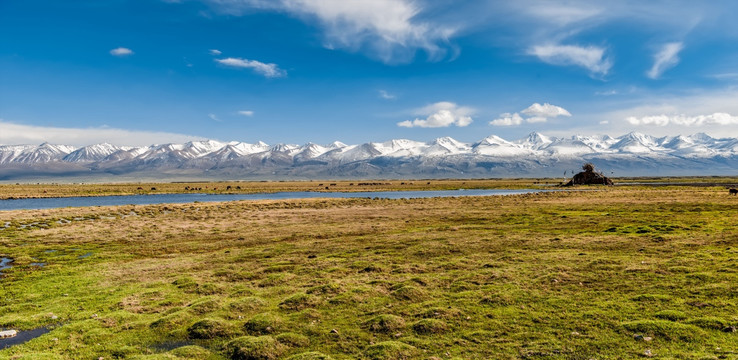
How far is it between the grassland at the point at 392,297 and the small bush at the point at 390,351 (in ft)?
0.16

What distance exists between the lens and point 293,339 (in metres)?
14.0

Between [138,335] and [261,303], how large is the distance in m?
5.02

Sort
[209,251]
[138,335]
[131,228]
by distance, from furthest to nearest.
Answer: [131,228] < [209,251] < [138,335]

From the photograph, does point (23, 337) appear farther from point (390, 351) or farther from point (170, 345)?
point (390, 351)

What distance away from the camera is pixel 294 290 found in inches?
794

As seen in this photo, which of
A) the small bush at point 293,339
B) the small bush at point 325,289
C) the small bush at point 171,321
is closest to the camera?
the small bush at point 293,339

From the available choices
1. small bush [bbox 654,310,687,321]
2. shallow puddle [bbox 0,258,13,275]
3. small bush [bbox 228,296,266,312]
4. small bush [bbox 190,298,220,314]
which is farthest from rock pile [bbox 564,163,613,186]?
shallow puddle [bbox 0,258,13,275]

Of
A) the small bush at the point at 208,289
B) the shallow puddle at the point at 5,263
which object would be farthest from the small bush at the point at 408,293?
the shallow puddle at the point at 5,263

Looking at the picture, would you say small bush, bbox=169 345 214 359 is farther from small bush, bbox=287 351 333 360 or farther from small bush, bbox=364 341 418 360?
small bush, bbox=364 341 418 360

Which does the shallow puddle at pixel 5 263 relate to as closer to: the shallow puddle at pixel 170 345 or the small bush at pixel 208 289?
the small bush at pixel 208 289

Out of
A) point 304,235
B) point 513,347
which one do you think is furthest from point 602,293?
point 304,235

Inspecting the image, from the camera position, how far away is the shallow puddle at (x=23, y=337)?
47.0 feet

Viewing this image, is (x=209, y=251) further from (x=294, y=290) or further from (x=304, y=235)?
(x=294, y=290)

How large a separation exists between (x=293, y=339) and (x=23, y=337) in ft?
35.2
